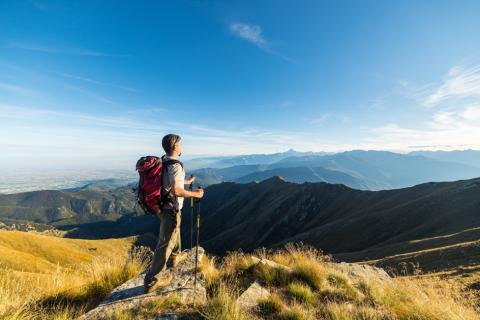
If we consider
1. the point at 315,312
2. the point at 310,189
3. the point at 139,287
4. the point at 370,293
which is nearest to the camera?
the point at 315,312

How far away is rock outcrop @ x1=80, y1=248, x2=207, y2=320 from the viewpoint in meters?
4.53

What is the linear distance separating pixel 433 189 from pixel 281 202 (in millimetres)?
68351

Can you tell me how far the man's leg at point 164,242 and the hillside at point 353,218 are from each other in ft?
122

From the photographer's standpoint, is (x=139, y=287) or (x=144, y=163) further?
(x=139, y=287)

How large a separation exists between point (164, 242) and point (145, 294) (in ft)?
3.34

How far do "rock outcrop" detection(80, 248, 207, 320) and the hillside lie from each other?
36415 millimetres

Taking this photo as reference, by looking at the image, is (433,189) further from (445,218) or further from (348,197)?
(348,197)

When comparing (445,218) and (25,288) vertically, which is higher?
(25,288)

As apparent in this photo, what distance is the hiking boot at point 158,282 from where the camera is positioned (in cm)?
535

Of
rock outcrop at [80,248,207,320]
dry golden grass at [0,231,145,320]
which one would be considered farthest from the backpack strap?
dry golden grass at [0,231,145,320]

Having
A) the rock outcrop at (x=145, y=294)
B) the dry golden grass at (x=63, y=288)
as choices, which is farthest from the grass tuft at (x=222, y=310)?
the dry golden grass at (x=63, y=288)

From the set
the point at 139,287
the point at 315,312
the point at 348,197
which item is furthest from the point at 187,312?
the point at 348,197

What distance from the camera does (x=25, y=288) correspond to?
5340 mm

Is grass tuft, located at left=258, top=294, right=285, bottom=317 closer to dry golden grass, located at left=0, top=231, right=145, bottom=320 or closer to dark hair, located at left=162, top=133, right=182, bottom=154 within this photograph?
dry golden grass, located at left=0, top=231, right=145, bottom=320
